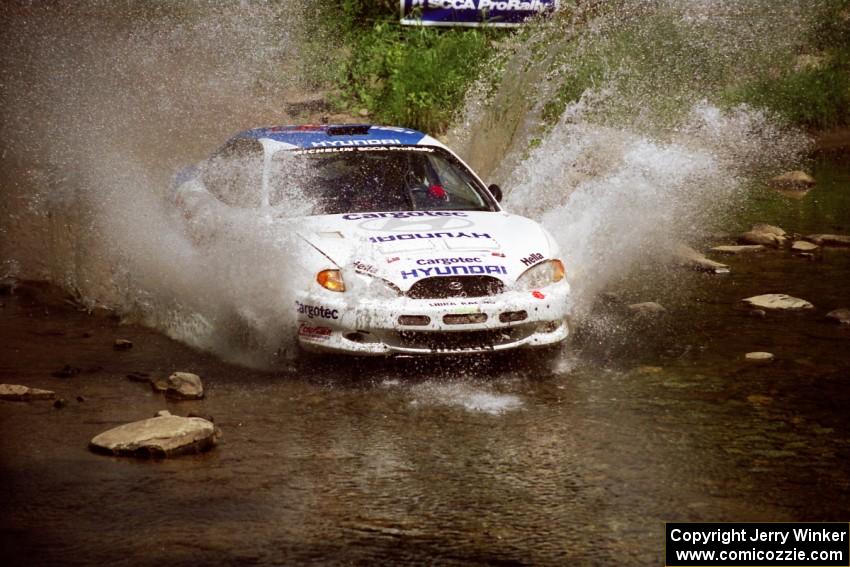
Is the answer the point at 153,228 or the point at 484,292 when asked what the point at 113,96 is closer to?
the point at 153,228

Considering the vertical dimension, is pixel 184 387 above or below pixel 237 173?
below

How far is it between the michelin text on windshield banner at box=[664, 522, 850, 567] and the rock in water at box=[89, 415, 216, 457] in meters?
2.30

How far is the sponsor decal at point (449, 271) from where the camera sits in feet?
24.7

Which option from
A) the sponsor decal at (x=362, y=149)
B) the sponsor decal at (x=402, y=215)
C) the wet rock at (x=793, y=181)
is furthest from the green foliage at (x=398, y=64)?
the sponsor decal at (x=402, y=215)

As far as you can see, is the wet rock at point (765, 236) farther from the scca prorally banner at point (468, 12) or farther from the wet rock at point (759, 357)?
the scca prorally banner at point (468, 12)

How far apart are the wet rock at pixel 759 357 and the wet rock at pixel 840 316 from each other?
114 cm

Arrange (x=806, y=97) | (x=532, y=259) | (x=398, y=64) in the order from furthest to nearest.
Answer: (x=806, y=97), (x=398, y=64), (x=532, y=259)

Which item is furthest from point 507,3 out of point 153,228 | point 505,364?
point 505,364

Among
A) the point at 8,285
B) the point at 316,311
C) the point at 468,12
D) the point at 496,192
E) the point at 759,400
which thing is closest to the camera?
the point at 759,400

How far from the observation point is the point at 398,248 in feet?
25.6

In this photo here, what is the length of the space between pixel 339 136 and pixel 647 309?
2583 millimetres

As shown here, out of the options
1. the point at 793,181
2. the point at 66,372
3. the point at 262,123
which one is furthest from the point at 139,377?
the point at 793,181

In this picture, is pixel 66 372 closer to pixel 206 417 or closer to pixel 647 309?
pixel 206 417

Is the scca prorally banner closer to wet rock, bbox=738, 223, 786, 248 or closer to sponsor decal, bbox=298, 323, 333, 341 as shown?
wet rock, bbox=738, 223, 786, 248
